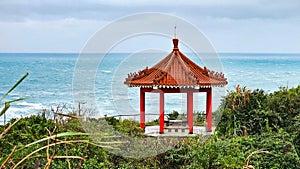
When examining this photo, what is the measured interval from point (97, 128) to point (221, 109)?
8.60 ft

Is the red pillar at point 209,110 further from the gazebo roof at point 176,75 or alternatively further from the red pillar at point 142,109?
the red pillar at point 142,109

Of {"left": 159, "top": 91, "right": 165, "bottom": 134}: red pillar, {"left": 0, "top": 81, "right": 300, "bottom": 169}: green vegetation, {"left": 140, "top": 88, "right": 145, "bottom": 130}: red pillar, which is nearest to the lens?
{"left": 0, "top": 81, "right": 300, "bottom": 169}: green vegetation

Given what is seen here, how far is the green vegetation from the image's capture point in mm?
5969

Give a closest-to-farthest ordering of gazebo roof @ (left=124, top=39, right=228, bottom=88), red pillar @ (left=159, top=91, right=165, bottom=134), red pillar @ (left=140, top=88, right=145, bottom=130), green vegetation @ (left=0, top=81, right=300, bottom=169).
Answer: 1. green vegetation @ (left=0, top=81, right=300, bottom=169)
2. gazebo roof @ (left=124, top=39, right=228, bottom=88)
3. red pillar @ (left=159, top=91, right=165, bottom=134)
4. red pillar @ (left=140, top=88, right=145, bottom=130)

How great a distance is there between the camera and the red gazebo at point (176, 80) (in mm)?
7168

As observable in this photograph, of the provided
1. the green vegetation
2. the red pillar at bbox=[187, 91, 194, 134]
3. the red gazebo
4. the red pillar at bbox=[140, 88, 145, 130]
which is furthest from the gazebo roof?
the green vegetation

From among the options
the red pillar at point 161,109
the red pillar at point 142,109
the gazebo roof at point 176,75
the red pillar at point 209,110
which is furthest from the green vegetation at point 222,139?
the gazebo roof at point 176,75

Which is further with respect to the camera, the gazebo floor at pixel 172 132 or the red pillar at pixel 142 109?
the red pillar at pixel 142 109

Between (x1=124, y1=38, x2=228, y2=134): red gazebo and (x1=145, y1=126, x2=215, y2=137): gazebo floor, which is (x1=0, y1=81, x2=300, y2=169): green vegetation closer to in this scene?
(x1=145, y1=126, x2=215, y2=137): gazebo floor

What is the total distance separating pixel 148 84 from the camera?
284 inches

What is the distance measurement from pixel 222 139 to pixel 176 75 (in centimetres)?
128

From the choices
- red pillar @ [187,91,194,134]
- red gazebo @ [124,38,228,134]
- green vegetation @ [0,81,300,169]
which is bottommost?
green vegetation @ [0,81,300,169]

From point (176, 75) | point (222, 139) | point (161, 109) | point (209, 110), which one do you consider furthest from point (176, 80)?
point (222, 139)

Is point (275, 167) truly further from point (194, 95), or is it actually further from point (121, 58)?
point (121, 58)
